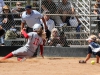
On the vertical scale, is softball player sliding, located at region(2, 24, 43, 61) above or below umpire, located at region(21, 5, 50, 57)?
below

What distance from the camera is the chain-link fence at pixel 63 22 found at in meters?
14.6

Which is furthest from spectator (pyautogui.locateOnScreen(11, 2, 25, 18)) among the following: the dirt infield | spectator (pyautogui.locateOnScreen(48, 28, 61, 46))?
the dirt infield

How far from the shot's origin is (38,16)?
44.1ft

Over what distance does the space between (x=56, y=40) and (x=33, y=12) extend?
1679 millimetres

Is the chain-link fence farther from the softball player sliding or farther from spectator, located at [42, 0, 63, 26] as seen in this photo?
the softball player sliding

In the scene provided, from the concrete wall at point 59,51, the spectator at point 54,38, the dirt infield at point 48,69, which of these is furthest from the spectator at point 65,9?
the dirt infield at point 48,69

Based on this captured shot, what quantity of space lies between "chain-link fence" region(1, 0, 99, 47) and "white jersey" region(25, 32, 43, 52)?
2004 mm

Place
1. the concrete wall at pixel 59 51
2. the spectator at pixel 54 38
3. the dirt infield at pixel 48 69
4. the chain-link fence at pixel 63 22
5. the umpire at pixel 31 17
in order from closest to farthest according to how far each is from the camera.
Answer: the dirt infield at pixel 48 69 < the umpire at pixel 31 17 < the spectator at pixel 54 38 < the concrete wall at pixel 59 51 < the chain-link fence at pixel 63 22

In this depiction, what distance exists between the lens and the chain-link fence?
14.6 meters

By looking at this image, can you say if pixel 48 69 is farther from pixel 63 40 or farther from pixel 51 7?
pixel 51 7

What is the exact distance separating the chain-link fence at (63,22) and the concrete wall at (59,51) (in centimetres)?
21

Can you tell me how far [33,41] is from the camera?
12.4 metres

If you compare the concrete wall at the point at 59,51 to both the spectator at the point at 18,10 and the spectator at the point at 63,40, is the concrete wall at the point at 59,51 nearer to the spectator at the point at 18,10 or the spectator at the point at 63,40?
the spectator at the point at 63,40

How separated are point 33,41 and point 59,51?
7.83ft
